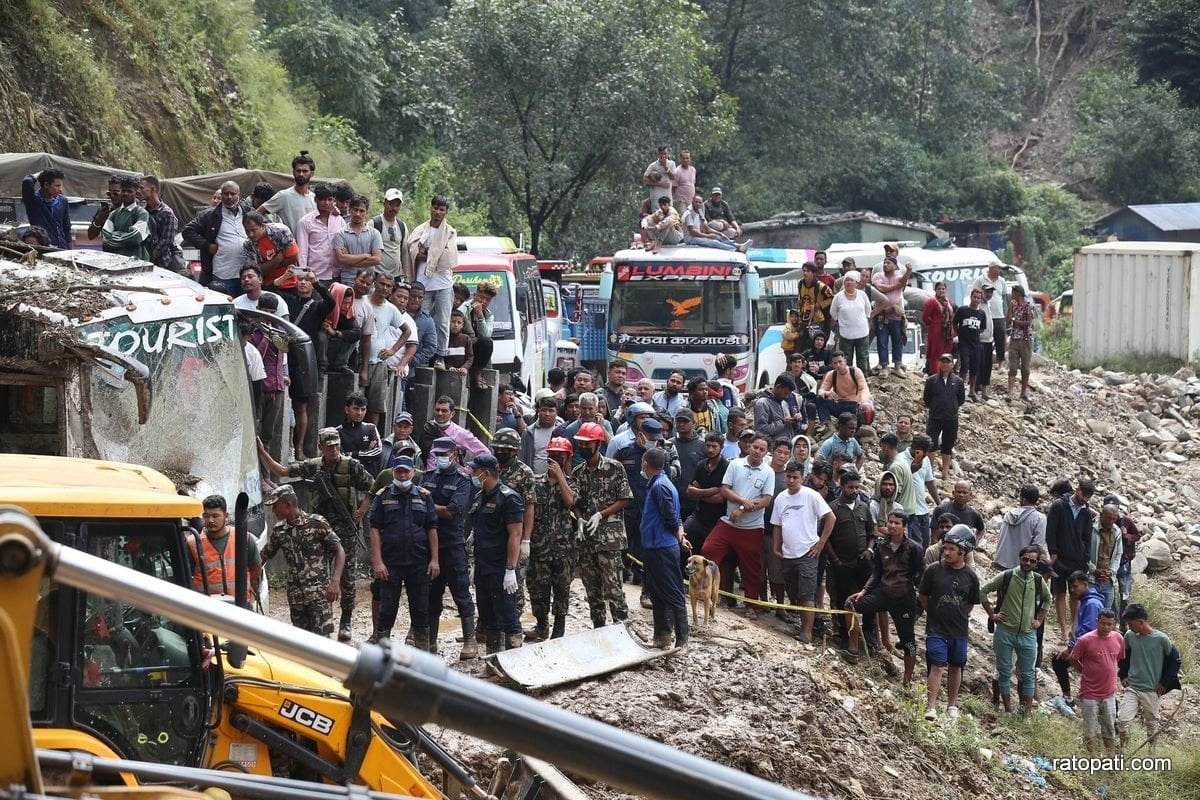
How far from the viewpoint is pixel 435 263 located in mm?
16109

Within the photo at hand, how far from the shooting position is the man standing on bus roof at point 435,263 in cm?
1612

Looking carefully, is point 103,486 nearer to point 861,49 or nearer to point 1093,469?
point 1093,469

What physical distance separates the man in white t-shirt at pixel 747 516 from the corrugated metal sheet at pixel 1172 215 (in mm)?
32445

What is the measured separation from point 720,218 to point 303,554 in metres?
15.5

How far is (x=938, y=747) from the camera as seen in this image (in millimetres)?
12633

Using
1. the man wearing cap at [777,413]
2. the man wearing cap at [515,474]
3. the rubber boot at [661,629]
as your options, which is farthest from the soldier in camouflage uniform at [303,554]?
the man wearing cap at [777,413]

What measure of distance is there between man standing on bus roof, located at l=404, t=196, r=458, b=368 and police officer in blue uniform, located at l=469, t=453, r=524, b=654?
502 cm

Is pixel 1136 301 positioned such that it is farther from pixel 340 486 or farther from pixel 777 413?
pixel 340 486

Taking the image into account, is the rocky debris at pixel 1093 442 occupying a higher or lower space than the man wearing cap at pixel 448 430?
lower

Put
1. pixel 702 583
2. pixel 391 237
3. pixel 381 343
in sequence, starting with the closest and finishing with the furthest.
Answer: pixel 702 583 → pixel 381 343 → pixel 391 237

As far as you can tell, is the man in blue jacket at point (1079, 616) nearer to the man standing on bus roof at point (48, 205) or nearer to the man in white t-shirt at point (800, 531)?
the man in white t-shirt at point (800, 531)

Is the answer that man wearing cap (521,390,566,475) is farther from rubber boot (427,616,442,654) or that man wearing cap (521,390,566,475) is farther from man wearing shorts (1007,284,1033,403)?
man wearing shorts (1007,284,1033,403)

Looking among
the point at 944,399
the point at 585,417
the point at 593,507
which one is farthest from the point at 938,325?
the point at 593,507

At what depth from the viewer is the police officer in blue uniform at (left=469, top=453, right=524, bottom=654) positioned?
11.1m
